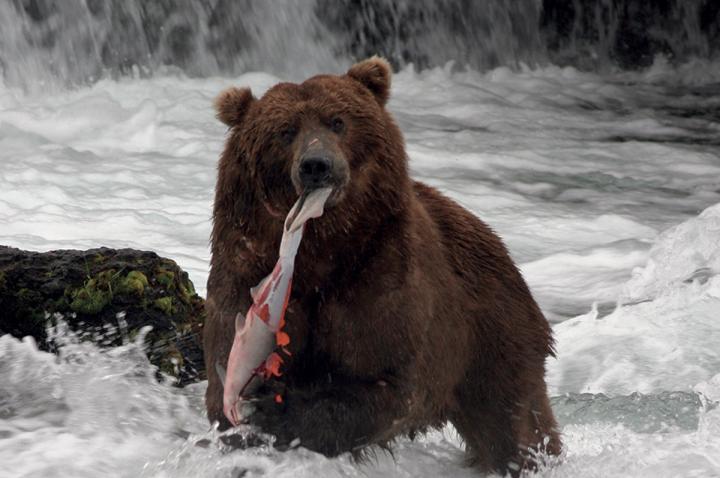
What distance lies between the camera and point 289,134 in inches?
149

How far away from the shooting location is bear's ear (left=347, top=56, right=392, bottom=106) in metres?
4.05

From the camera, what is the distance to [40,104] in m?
13.4

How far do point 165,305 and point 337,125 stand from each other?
1618mm

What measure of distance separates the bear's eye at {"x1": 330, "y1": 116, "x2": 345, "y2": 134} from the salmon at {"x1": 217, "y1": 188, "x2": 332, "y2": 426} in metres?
0.29

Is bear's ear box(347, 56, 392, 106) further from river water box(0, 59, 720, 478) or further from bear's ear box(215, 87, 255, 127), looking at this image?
river water box(0, 59, 720, 478)

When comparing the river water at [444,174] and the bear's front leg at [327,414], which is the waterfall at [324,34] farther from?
the bear's front leg at [327,414]

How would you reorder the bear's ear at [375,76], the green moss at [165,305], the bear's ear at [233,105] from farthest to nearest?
1. the green moss at [165,305]
2. the bear's ear at [375,76]
3. the bear's ear at [233,105]

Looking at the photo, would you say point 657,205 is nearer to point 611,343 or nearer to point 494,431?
point 611,343

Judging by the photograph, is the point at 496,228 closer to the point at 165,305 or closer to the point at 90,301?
the point at 165,305

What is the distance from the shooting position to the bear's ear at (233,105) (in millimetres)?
3896

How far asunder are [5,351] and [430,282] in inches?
79.1

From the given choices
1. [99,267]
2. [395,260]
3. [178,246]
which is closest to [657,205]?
[178,246]

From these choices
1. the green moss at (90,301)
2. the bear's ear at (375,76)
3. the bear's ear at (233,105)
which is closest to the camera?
the bear's ear at (233,105)

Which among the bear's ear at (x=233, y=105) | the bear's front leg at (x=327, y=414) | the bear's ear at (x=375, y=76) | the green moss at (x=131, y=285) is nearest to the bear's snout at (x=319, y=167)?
the bear's ear at (x=233, y=105)
